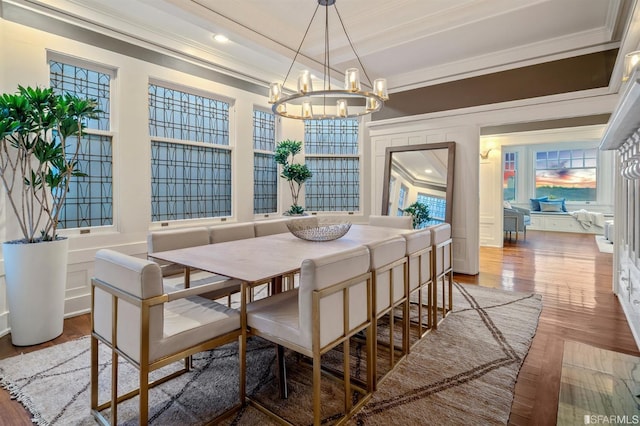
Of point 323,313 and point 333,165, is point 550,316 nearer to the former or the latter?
point 323,313

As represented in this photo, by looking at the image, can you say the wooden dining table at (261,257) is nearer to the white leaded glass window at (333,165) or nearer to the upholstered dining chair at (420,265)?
the upholstered dining chair at (420,265)

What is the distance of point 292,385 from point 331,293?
85cm

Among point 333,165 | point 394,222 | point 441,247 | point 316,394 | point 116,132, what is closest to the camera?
point 316,394

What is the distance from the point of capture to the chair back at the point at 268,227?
11.0 feet

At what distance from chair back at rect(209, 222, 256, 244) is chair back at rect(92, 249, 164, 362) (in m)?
1.26

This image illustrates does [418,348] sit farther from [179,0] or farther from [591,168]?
[591,168]

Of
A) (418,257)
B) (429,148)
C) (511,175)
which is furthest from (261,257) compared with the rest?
(511,175)

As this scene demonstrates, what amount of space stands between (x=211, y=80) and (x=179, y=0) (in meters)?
→ 1.53

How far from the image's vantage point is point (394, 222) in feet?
13.0

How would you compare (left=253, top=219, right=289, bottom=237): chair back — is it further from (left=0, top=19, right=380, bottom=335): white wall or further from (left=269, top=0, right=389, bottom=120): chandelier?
(left=0, top=19, right=380, bottom=335): white wall

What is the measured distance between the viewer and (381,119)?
548 cm

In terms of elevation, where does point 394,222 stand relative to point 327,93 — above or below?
below

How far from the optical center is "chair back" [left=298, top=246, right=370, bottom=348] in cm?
156

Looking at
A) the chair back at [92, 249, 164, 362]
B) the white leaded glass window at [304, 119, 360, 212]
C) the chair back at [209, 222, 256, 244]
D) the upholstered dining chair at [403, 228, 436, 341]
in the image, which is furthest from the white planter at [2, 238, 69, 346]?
the white leaded glass window at [304, 119, 360, 212]
